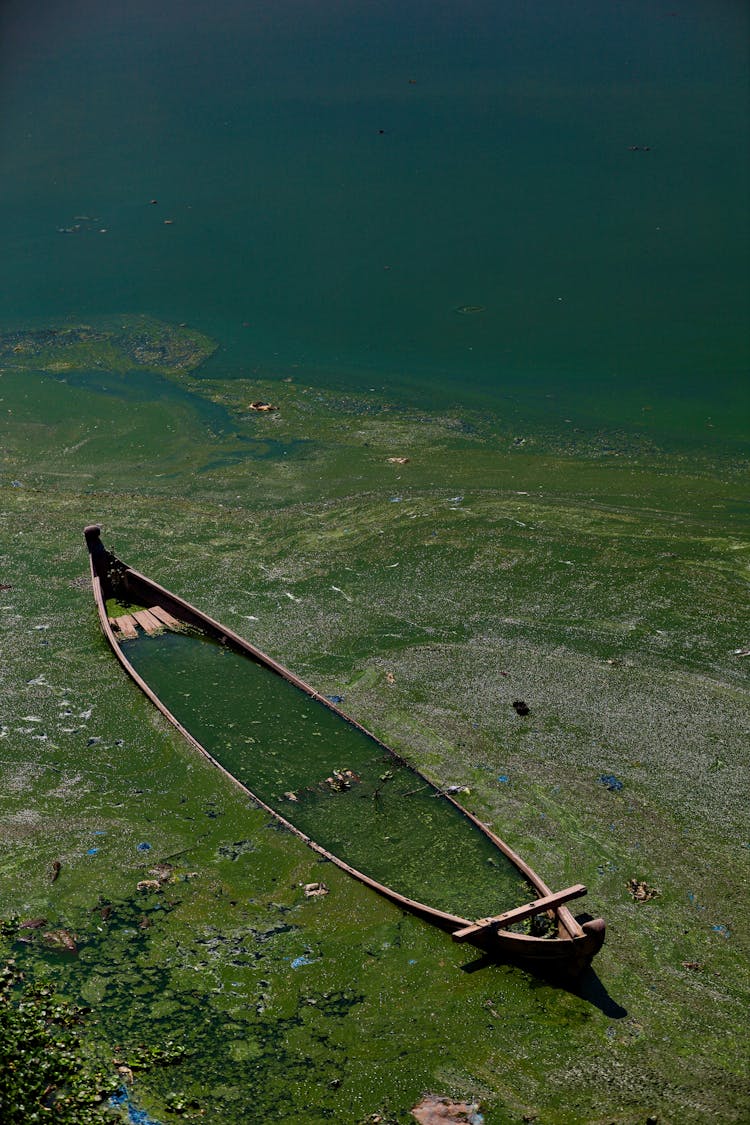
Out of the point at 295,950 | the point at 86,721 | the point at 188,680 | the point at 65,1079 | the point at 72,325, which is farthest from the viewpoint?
the point at 72,325

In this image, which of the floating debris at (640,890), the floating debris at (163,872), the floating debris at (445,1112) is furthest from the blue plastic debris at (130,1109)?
the floating debris at (640,890)

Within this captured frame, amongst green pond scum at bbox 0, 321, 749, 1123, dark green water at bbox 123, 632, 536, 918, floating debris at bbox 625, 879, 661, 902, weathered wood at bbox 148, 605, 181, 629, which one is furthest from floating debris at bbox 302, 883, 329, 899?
weathered wood at bbox 148, 605, 181, 629

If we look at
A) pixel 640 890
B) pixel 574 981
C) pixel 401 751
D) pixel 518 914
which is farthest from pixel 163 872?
pixel 640 890

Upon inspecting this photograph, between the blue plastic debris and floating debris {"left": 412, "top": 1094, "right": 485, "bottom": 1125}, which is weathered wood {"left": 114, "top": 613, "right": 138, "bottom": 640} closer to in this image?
the blue plastic debris

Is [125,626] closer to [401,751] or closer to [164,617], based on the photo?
[164,617]

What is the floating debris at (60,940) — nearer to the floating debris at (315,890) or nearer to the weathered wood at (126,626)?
the floating debris at (315,890)

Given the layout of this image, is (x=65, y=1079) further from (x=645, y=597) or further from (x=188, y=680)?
(x=645, y=597)

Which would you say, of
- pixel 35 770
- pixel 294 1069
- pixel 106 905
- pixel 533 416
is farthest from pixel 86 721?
pixel 533 416
